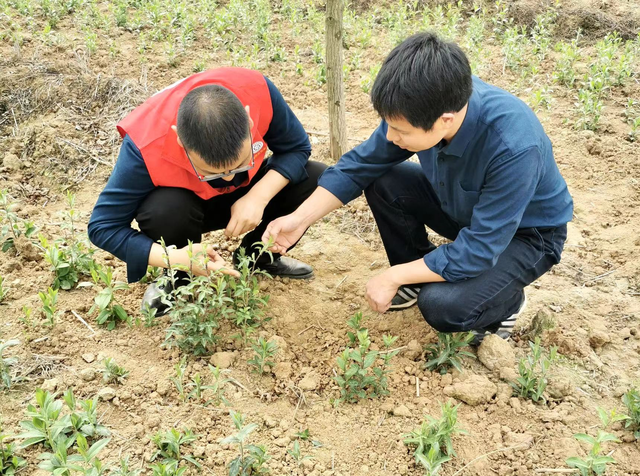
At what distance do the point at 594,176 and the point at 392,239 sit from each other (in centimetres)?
189

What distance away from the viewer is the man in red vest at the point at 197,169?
7.34 ft

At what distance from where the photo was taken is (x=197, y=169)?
7.82ft

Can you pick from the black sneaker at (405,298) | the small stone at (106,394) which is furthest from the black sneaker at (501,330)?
the small stone at (106,394)

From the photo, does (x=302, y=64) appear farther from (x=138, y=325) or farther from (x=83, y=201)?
→ (x=138, y=325)

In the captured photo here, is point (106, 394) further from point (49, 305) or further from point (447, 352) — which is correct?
point (447, 352)

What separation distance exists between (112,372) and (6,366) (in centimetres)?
45

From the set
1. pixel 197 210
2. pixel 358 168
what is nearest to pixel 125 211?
pixel 197 210

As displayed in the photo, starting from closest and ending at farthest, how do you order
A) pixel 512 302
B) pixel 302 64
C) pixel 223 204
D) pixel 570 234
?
A: pixel 512 302, pixel 223 204, pixel 570 234, pixel 302 64

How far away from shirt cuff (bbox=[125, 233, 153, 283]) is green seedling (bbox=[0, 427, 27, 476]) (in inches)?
32.0

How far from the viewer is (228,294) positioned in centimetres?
274

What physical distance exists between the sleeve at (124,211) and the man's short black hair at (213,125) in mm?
338

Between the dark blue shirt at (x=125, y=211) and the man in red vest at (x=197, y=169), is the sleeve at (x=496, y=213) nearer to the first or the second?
the man in red vest at (x=197, y=169)

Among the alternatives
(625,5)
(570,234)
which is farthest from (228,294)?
(625,5)

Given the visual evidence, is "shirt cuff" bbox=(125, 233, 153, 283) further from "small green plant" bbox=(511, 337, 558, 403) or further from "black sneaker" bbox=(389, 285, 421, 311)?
"small green plant" bbox=(511, 337, 558, 403)
